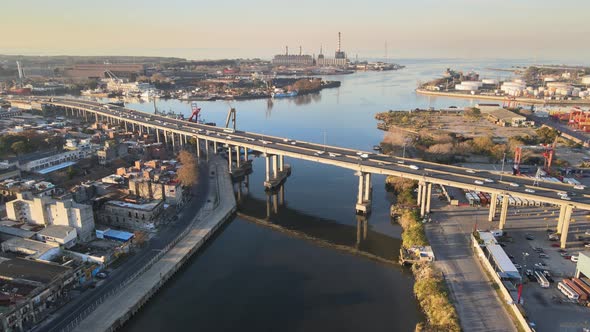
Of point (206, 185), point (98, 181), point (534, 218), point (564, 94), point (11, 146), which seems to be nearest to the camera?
point (534, 218)

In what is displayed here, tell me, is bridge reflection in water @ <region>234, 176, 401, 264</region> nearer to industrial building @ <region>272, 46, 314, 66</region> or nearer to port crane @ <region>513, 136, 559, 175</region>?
port crane @ <region>513, 136, 559, 175</region>

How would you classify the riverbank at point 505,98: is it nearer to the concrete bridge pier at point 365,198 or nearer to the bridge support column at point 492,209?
the bridge support column at point 492,209

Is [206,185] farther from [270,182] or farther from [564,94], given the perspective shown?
[564,94]

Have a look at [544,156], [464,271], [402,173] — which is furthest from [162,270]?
[544,156]

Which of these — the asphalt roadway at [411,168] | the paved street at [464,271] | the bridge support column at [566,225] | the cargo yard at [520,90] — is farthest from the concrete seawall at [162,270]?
the cargo yard at [520,90]

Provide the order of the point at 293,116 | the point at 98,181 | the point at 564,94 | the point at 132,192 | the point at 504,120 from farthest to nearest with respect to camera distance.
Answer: the point at 564,94, the point at 293,116, the point at 504,120, the point at 98,181, the point at 132,192

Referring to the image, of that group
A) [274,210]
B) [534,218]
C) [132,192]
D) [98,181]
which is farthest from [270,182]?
[534,218]
